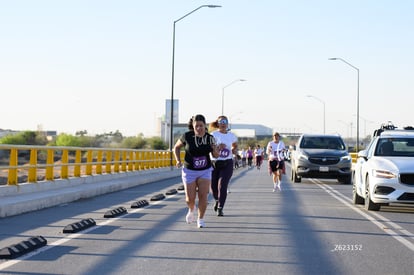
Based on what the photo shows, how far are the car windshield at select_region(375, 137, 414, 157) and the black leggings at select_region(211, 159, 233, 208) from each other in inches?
141

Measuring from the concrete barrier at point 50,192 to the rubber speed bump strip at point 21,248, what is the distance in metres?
4.09

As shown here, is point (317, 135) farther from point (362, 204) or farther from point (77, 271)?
point (77, 271)

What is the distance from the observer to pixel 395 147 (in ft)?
54.6

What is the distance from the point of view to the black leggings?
14406 mm

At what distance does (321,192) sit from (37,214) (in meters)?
10.0

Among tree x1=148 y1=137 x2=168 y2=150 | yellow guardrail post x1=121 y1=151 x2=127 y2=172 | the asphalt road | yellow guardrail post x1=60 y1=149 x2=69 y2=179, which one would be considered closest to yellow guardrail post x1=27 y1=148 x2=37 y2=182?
the asphalt road

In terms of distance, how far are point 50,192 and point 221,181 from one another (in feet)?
16.4

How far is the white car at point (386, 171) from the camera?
15055mm

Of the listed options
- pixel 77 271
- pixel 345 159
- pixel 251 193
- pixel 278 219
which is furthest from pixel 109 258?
pixel 345 159

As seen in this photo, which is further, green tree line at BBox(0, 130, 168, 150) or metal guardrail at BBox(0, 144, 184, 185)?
green tree line at BBox(0, 130, 168, 150)

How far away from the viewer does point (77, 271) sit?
319 inches

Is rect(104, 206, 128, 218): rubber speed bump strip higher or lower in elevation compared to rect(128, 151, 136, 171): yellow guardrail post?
lower

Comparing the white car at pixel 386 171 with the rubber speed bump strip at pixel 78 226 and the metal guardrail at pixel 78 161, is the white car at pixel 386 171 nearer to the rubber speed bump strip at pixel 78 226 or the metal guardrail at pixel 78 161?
the rubber speed bump strip at pixel 78 226

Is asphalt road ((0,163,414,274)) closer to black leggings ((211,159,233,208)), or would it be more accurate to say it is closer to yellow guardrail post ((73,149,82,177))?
black leggings ((211,159,233,208))
